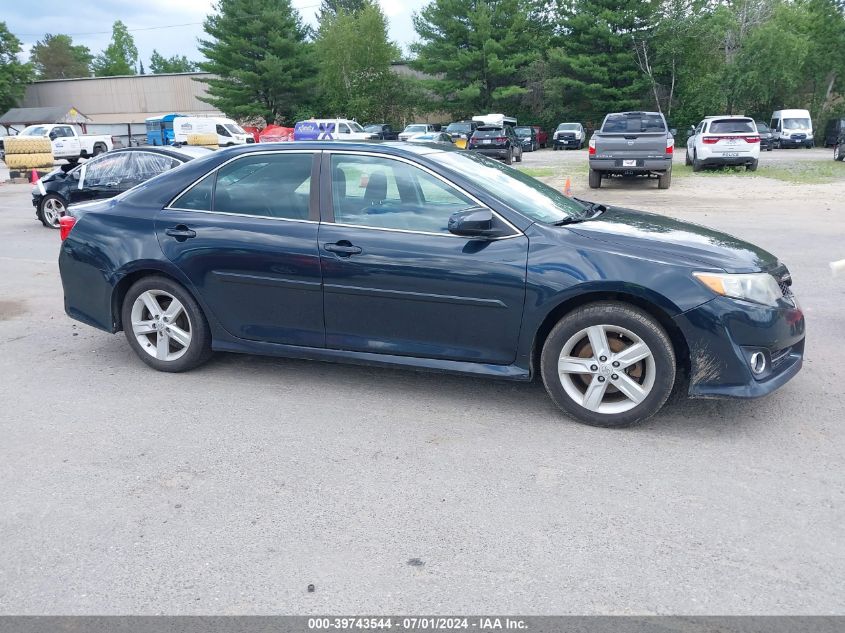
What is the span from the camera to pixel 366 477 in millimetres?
3779

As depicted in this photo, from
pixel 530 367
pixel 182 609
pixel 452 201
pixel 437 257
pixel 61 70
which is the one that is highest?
pixel 61 70

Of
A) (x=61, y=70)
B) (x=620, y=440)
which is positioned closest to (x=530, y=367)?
(x=620, y=440)

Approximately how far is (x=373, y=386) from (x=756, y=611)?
289cm

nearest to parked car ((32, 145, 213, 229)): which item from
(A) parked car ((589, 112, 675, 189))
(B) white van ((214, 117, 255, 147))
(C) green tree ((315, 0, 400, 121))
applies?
(A) parked car ((589, 112, 675, 189))

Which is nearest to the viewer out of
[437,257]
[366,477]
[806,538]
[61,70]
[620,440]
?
[806,538]

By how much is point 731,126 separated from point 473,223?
68.3ft

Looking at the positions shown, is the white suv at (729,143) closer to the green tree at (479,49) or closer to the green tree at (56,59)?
the green tree at (479,49)

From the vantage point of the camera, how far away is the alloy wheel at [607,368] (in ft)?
13.7

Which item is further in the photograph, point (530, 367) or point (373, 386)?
point (373, 386)

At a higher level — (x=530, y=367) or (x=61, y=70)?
(x=61, y=70)

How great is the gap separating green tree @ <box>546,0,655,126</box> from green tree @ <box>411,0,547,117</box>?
9.80ft

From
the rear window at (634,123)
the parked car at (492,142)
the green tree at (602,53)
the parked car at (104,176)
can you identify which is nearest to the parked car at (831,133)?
the green tree at (602,53)

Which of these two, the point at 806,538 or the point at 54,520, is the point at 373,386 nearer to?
the point at 54,520

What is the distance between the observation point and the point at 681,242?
4.36 meters
